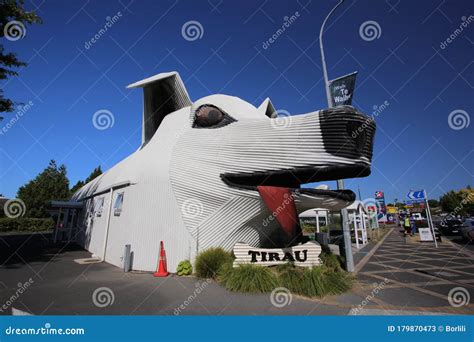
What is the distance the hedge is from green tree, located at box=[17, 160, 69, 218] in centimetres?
248

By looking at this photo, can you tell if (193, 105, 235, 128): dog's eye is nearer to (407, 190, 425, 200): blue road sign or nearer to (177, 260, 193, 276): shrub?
(177, 260, 193, 276): shrub

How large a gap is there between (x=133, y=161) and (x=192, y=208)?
4096 millimetres

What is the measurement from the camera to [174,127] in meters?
8.09

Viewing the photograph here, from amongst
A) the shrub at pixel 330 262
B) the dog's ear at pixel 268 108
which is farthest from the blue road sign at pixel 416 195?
the dog's ear at pixel 268 108

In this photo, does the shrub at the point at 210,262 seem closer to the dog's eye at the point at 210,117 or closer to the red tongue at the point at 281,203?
the red tongue at the point at 281,203

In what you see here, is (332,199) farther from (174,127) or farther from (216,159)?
(174,127)

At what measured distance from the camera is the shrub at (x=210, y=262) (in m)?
6.36

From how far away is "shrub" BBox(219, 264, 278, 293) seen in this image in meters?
5.56

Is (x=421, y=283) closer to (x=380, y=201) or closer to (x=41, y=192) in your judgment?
(x=380, y=201)

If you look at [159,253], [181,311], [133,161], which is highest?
[133,161]

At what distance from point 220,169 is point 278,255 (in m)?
2.57

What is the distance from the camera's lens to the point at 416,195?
15.8 metres

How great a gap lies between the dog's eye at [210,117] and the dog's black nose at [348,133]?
274 cm

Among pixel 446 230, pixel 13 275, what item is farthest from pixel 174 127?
pixel 446 230
